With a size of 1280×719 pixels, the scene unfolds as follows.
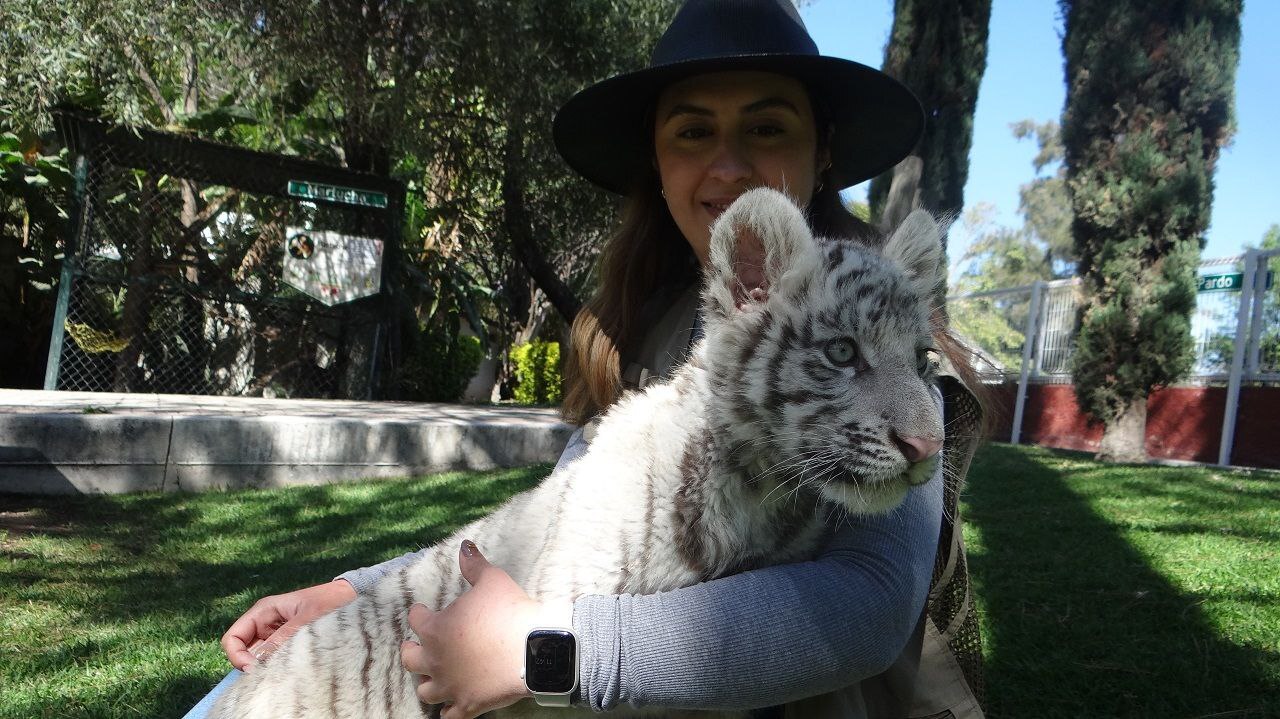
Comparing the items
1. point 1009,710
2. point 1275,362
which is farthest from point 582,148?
point 1275,362

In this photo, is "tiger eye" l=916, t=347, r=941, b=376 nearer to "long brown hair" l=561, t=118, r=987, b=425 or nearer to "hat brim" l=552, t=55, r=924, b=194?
"long brown hair" l=561, t=118, r=987, b=425

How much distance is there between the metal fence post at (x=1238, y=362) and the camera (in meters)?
9.79

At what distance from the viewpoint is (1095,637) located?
11.7ft

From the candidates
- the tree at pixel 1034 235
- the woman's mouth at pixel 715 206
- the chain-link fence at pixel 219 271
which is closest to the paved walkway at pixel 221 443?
the chain-link fence at pixel 219 271

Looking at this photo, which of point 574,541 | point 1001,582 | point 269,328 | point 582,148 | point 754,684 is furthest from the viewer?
point 269,328

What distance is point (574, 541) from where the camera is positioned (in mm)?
1662

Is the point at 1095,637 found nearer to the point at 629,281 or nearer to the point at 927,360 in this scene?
the point at 927,360

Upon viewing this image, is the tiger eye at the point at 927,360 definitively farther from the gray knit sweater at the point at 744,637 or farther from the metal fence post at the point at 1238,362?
the metal fence post at the point at 1238,362

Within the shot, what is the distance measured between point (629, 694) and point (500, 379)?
1880cm

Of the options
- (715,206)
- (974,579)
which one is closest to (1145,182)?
(974,579)

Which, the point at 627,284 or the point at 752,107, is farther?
the point at 627,284

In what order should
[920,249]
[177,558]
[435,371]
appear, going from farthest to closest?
[435,371]
[177,558]
[920,249]

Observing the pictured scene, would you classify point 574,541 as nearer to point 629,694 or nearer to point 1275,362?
point 629,694

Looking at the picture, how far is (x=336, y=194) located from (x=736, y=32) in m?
8.50
